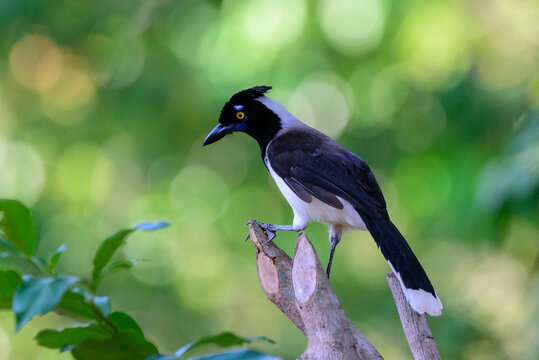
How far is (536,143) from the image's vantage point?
3393 millimetres

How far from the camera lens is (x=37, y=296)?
1045 millimetres

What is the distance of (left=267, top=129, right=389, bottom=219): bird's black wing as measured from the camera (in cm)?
259

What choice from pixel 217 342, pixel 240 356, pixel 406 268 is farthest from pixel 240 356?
pixel 406 268

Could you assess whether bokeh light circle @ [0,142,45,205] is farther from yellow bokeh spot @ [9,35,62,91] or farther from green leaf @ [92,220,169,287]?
green leaf @ [92,220,169,287]

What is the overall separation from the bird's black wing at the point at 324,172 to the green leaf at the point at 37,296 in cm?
161

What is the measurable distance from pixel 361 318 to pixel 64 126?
10.9ft

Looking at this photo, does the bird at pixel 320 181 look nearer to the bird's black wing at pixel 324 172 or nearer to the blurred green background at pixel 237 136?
the bird's black wing at pixel 324 172

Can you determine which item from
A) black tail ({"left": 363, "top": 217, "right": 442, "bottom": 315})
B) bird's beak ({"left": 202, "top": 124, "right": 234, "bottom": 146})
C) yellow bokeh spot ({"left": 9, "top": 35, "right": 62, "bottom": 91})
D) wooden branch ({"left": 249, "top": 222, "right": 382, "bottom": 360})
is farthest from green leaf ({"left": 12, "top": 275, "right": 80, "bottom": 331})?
yellow bokeh spot ({"left": 9, "top": 35, "right": 62, "bottom": 91})

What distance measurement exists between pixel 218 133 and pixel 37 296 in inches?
87.0

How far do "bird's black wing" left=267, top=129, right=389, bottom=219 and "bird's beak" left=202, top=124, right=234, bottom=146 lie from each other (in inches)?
11.2

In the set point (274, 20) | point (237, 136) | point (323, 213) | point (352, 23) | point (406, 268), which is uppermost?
point (352, 23)

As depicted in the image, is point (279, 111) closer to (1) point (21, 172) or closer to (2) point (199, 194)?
(2) point (199, 194)

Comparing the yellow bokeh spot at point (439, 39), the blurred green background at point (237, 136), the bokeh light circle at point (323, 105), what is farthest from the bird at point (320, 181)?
the yellow bokeh spot at point (439, 39)

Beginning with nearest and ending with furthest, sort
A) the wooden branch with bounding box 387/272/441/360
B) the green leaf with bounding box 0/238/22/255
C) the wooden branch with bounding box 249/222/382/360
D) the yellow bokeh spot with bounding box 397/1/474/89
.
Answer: the green leaf with bounding box 0/238/22/255 < the wooden branch with bounding box 249/222/382/360 < the wooden branch with bounding box 387/272/441/360 < the yellow bokeh spot with bounding box 397/1/474/89
